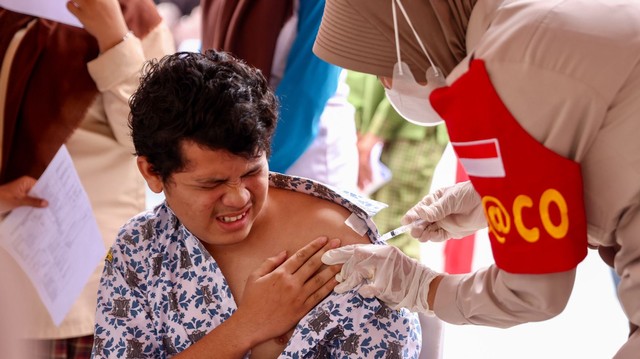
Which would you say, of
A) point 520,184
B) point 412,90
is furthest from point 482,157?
point 412,90

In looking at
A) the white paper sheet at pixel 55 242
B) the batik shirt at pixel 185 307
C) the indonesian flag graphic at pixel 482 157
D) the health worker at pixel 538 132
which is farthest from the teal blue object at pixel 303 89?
the indonesian flag graphic at pixel 482 157

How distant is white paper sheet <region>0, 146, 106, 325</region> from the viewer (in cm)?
242

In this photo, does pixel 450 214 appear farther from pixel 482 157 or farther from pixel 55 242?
pixel 55 242

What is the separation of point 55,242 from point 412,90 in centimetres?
126

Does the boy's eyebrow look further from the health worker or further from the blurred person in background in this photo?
the blurred person in background

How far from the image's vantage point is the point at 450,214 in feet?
6.64

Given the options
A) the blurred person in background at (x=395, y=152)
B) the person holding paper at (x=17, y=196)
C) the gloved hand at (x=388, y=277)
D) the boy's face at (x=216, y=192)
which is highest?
the boy's face at (x=216, y=192)

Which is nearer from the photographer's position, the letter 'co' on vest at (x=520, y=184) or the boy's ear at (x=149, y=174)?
the letter 'co' on vest at (x=520, y=184)

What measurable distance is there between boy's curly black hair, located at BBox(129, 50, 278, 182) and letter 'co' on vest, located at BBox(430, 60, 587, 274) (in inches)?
16.7

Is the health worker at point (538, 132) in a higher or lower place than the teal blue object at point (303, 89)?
higher

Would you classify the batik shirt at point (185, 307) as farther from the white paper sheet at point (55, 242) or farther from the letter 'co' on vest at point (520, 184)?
the white paper sheet at point (55, 242)

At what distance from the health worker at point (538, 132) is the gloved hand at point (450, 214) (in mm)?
372

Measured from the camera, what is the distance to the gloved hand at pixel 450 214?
1979 mm

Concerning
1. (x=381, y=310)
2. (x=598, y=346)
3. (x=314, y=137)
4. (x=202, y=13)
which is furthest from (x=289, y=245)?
(x=598, y=346)
